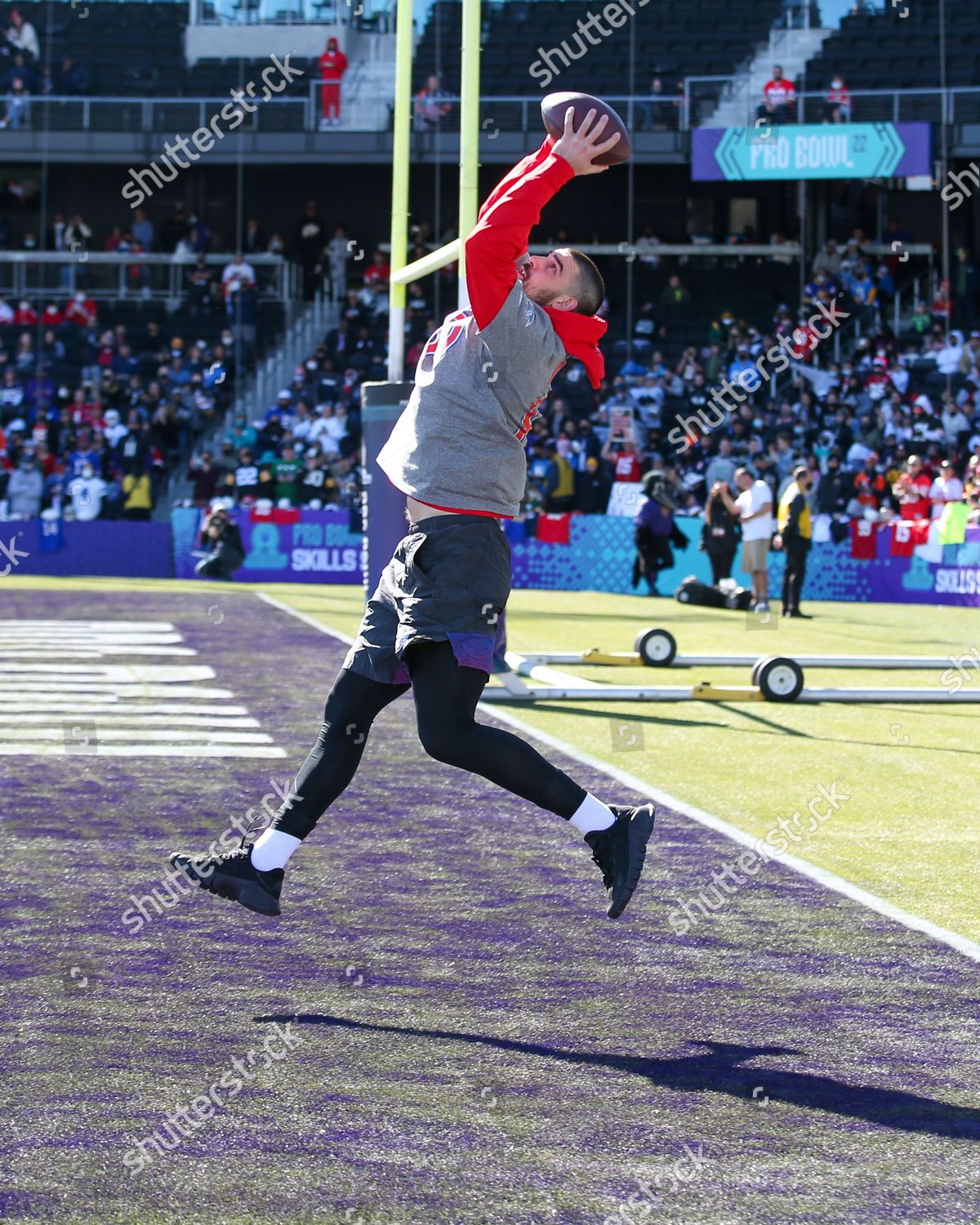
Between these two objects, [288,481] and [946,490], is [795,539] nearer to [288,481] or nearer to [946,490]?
[946,490]

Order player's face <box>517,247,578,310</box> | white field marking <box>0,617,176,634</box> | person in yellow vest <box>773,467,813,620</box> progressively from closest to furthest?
player's face <box>517,247,578,310</box>, white field marking <box>0,617,176,634</box>, person in yellow vest <box>773,467,813,620</box>

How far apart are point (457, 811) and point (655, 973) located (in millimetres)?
2142

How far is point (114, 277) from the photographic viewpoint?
31.7 meters

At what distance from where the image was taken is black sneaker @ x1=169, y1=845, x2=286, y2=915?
416cm

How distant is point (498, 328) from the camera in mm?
3971

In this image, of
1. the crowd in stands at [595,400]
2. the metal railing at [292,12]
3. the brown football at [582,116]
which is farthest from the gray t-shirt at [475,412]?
the metal railing at [292,12]

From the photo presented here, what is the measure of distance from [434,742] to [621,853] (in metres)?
0.55

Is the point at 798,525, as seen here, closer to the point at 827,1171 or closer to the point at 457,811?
the point at 457,811

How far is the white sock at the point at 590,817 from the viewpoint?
13.8 feet

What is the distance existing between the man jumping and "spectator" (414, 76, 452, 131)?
93.9 ft

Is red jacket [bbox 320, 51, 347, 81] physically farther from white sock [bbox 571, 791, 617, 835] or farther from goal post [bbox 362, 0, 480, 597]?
white sock [bbox 571, 791, 617, 835]

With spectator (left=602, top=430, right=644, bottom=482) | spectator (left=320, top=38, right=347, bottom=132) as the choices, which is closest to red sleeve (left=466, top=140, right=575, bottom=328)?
spectator (left=602, top=430, right=644, bottom=482)

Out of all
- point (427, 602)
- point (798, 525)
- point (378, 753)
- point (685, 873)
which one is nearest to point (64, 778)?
point (378, 753)

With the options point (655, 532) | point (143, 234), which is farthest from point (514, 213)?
point (143, 234)
